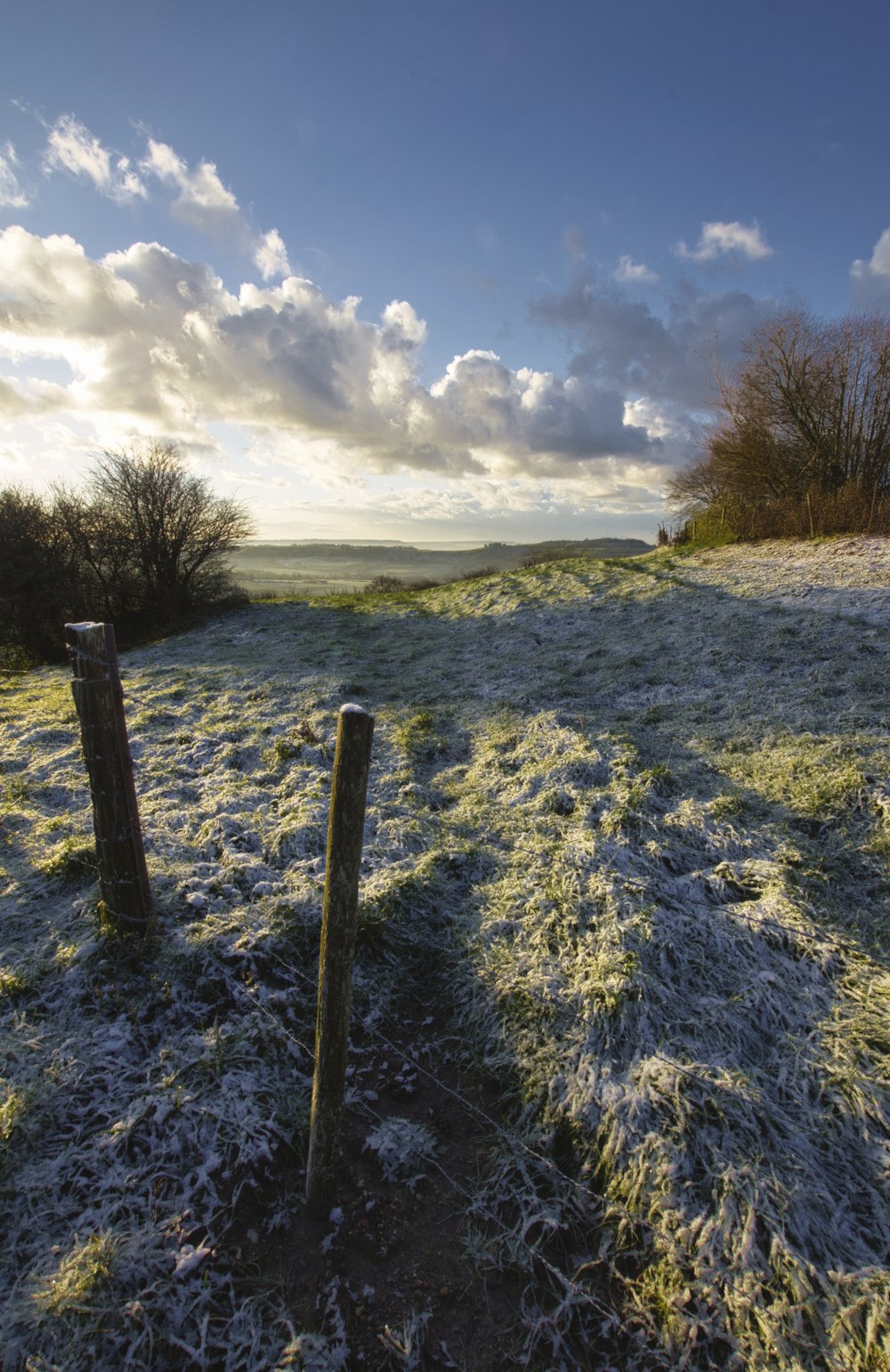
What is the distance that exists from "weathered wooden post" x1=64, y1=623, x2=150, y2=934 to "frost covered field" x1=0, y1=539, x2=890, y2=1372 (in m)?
0.48

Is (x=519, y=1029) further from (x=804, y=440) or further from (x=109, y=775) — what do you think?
A: (x=804, y=440)

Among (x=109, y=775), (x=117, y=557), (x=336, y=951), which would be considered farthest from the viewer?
(x=117, y=557)

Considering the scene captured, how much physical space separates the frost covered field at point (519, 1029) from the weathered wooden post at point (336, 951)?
1.36ft

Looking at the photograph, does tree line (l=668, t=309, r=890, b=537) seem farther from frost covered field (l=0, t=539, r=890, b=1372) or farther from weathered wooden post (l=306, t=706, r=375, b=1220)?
weathered wooden post (l=306, t=706, r=375, b=1220)

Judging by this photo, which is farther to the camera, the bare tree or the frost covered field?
the bare tree

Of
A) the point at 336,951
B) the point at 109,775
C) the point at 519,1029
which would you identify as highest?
the point at 109,775

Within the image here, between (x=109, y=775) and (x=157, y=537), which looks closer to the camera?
(x=109, y=775)

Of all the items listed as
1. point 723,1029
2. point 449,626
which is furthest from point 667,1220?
point 449,626

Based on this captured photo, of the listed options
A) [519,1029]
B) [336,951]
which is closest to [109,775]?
[336,951]

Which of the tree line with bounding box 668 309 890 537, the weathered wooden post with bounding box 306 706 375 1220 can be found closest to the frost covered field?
the weathered wooden post with bounding box 306 706 375 1220

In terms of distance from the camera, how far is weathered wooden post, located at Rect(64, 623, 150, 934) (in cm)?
473

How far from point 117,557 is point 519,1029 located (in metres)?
23.9

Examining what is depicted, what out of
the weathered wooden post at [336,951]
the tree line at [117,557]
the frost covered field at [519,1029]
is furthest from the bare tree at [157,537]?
the weathered wooden post at [336,951]

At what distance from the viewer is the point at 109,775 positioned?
4871 millimetres
